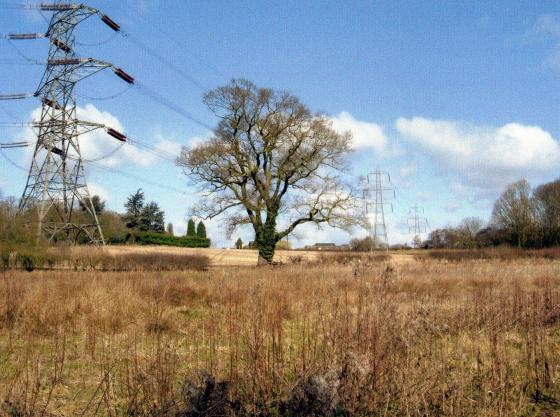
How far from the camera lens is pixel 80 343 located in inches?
264

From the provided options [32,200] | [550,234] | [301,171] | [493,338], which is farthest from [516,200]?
[493,338]

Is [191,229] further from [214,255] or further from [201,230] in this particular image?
[214,255]

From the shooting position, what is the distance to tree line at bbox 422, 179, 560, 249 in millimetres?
43500

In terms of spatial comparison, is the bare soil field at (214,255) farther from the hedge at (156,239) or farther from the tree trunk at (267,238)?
the hedge at (156,239)

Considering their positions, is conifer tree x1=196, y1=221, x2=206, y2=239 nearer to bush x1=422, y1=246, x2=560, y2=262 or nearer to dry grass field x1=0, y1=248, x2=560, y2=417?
bush x1=422, y1=246, x2=560, y2=262

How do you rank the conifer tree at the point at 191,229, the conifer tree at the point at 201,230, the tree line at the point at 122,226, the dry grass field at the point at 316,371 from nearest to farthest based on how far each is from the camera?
1. the dry grass field at the point at 316,371
2. the tree line at the point at 122,226
3. the conifer tree at the point at 191,229
4. the conifer tree at the point at 201,230

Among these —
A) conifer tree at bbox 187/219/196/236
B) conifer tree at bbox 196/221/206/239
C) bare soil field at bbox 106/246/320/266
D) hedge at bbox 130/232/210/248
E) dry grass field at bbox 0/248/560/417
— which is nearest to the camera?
dry grass field at bbox 0/248/560/417

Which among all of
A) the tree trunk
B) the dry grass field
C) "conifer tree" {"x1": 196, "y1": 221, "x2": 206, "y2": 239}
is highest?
"conifer tree" {"x1": 196, "y1": 221, "x2": 206, "y2": 239}

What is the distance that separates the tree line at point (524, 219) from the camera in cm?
4350

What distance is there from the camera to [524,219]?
45281mm

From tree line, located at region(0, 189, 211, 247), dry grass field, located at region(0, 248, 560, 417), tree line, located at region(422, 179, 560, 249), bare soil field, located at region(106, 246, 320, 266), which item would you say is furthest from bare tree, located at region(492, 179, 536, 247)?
dry grass field, located at region(0, 248, 560, 417)

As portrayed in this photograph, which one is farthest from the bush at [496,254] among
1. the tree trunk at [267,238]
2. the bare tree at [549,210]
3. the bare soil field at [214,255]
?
the bare tree at [549,210]

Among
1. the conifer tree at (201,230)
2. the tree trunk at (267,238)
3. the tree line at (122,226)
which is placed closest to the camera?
the tree line at (122,226)

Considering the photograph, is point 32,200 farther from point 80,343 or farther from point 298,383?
point 298,383
